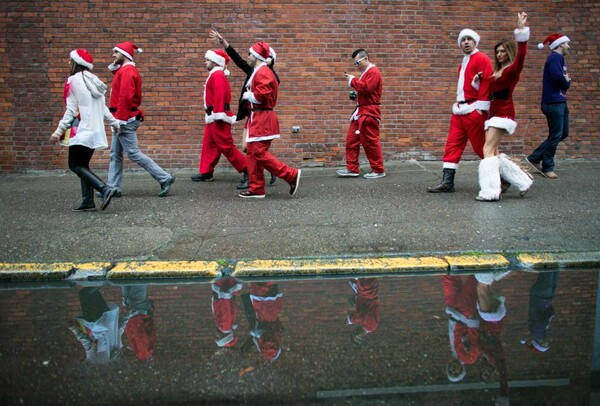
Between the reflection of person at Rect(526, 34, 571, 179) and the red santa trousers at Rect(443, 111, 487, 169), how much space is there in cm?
168

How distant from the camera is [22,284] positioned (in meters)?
4.67

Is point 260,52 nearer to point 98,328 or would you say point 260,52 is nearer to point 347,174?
point 347,174

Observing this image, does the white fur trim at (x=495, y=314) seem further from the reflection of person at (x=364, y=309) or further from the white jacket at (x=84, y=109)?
the white jacket at (x=84, y=109)

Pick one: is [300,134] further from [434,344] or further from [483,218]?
[434,344]

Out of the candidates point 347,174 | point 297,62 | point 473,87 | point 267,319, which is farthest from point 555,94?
point 267,319

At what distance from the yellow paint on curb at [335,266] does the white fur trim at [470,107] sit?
8.94 ft

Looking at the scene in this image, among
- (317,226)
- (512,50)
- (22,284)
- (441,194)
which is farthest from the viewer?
(441,194)

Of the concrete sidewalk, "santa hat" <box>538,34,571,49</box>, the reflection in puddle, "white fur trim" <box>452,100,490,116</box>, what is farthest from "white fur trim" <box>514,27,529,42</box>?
the reflection in puddle

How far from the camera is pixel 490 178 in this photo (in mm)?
6652

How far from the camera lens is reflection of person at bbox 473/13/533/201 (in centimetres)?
646

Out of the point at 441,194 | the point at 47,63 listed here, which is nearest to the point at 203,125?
the point at 47,63

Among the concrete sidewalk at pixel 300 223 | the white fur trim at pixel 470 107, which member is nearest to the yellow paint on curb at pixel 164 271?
the concrete sidewalk at pixel 300 223

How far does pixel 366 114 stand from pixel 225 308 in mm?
4815

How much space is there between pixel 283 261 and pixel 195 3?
576 cm
